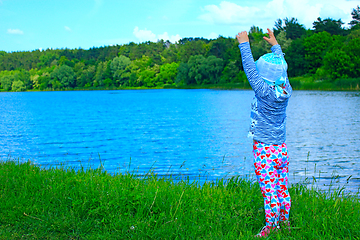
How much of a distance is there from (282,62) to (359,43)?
252ft

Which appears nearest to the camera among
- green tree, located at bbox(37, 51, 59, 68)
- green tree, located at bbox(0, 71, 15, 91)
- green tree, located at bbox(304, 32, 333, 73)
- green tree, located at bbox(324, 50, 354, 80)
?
green tree, located at bbox(324, 50, 354, 80)

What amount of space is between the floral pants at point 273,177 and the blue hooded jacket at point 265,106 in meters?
0.10

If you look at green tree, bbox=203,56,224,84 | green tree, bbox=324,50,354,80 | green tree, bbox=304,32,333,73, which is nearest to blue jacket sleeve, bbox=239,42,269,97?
green tree, bbox=324,50,354,80

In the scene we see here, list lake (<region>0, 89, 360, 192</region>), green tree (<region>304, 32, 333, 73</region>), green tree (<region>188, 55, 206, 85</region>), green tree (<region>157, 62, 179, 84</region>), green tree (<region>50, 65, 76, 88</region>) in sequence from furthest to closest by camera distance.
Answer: green tree (<region>50, 65, 76, 88</region>), green tree (<region>157, 62, 179, 84</region>), green tree (<region>188, 55, 206, 85</region>), green tree (<region>304, 32, 333, 73</region>), lake (<region>0, 89, 360, 192</region>)

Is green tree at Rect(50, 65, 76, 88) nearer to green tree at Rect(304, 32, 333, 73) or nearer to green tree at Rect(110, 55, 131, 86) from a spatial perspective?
green tree at Rect(110, 55, 131, 86)

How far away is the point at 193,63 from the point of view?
120062mm

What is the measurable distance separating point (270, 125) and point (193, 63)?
118067 mm

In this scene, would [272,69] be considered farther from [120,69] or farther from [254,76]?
[120,69]

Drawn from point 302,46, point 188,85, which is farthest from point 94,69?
point 302,46

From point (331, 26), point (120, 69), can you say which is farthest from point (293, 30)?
point (120, 69)

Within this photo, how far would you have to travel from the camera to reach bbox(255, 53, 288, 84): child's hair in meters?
3.67

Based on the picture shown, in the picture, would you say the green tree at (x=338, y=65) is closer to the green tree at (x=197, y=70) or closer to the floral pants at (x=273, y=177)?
the green tree at (x=197, y=70)

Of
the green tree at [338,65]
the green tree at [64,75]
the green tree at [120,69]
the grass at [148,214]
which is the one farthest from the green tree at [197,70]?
the grass at [148,214]

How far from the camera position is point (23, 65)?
607 ft
